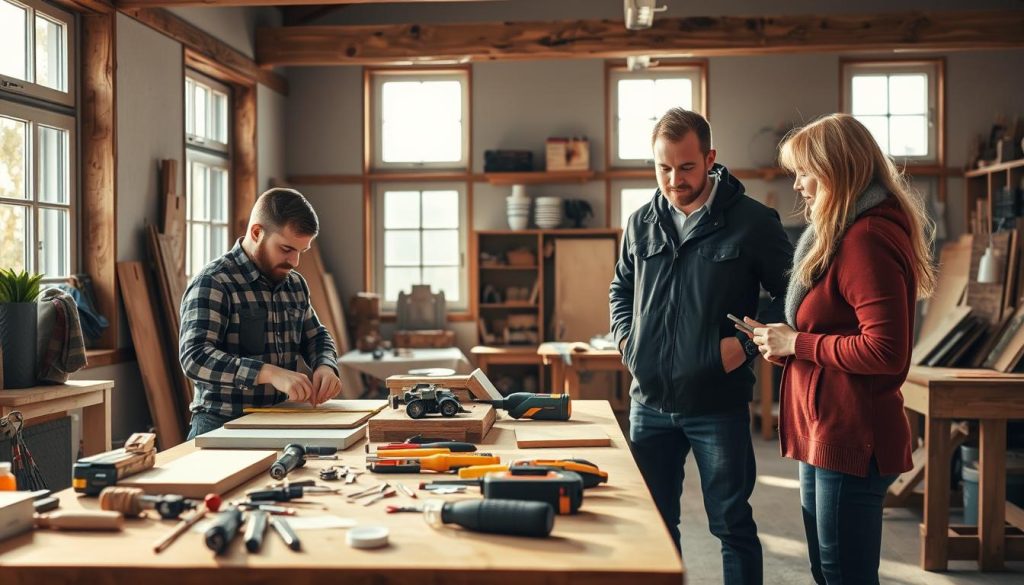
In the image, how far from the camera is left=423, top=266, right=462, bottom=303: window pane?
28.8ft

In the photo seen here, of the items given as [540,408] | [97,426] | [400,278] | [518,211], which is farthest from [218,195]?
[540,408]

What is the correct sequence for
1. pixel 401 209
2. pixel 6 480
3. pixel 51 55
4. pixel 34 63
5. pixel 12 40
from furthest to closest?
1. pixel 401 209
2. pixel 51 55
3. pixel 34 63
4. pixel 12 40
5. pixel 6 480

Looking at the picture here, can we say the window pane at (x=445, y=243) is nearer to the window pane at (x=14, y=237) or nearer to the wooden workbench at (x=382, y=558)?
the window pane at (x=14, y=237)

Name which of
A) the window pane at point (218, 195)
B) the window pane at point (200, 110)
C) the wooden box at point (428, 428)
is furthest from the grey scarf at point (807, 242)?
the window pane at point (218, 195)

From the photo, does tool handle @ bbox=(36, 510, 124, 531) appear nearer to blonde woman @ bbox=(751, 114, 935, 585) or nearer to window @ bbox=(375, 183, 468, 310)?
blonde woman @ bbox=(751, 114, 935, 585)

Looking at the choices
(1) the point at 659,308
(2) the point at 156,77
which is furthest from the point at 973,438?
(2) the point at 156,77

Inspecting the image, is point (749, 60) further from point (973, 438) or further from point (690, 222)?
point (690, 222)

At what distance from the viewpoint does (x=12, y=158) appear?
4.77 m

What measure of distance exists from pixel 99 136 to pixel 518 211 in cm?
391

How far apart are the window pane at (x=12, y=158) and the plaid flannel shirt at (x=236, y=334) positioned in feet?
8.01

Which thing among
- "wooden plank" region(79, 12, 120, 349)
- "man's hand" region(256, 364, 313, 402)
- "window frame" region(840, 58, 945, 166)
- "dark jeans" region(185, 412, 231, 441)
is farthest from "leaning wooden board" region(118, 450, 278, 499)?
"window frame" region(840, 58, 945, 166)

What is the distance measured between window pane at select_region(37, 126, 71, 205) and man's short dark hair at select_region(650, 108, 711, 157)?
3.74 m

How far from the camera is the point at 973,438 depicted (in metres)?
4.88

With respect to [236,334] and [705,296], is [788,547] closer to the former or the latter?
[705,296]
